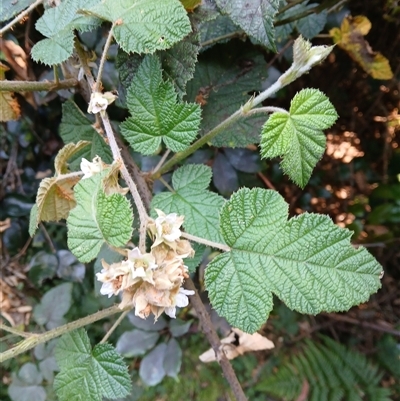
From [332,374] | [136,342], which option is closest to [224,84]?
[136,342]

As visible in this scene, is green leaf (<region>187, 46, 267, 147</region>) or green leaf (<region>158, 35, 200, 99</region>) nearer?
green leaf (<region>158, 35, 200, 99</region>)

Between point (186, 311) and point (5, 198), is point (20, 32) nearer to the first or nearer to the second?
point (5, 198)

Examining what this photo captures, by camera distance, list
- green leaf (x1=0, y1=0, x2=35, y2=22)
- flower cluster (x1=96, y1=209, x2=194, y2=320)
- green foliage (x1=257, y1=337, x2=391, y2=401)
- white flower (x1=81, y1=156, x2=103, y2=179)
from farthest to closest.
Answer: green foliage (x1=257, y1=337, x2=391, y2=401), green leaf (x1=0, y1=0, x2=35, y2=22), white flower (x1=81, y1=156, x2=103, y2=179), flower cluster (x1=96, y1=209, x2=194, y2=320)

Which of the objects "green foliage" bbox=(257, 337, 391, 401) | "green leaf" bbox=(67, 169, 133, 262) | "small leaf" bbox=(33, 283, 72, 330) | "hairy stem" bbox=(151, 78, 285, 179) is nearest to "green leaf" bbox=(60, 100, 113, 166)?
"hairy stem" bbox=(151, 78, 285, 179)

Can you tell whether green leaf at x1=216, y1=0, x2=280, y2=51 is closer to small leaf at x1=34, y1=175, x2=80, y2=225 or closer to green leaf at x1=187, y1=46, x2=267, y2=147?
green leaf at x1=187, y1=46, x2=267, y2=147

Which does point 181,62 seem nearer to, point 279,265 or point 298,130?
point 298,130

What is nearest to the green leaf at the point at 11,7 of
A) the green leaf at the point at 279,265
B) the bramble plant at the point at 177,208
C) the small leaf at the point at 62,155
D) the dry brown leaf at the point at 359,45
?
the bramble plant at the point at 177,208
